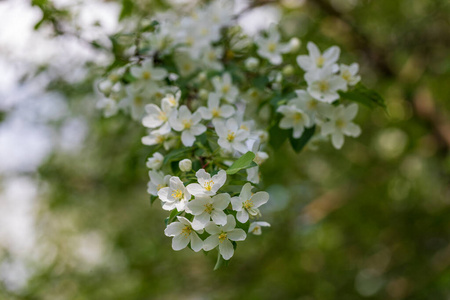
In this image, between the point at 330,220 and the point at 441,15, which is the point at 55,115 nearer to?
the point at 330,220

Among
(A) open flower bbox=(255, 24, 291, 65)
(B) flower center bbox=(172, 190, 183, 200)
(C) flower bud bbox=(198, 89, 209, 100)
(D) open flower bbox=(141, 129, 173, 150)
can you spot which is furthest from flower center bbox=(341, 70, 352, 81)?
(B) flower center bbox=(172, 190, 183, 200)

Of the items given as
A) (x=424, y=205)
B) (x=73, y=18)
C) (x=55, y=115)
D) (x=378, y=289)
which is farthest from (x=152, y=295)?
(x=424, y=205)

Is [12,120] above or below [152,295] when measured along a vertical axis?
above

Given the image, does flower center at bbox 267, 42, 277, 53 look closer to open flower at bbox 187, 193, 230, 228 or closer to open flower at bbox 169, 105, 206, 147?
open flower at bbox 169, 105, 206, 147

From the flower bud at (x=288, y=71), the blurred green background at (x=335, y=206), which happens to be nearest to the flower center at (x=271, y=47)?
the flower bud at (x=288, y=71)

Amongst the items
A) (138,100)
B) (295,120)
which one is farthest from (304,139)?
(138,100)

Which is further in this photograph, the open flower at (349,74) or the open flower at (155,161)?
the open flower at (349,74)

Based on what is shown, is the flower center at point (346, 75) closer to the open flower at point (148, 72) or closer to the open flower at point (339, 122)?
the open flower at point (339, 122)
